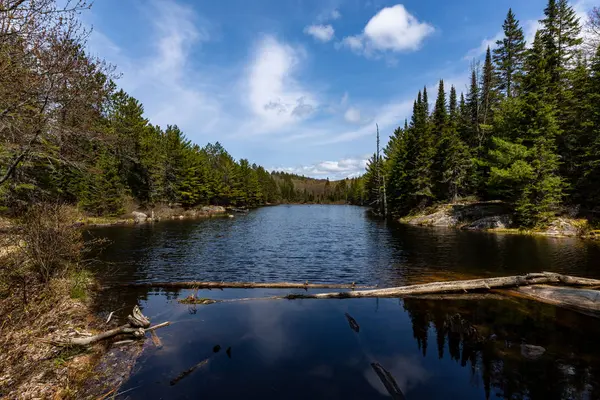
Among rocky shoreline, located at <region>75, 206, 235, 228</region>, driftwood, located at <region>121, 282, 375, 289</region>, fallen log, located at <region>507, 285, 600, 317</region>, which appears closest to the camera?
fallen log, located at <region>507, 285, 600, 317</region>

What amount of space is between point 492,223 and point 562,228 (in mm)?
6376

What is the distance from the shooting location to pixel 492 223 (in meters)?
35.2

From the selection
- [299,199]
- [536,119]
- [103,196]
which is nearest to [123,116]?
[103,196]

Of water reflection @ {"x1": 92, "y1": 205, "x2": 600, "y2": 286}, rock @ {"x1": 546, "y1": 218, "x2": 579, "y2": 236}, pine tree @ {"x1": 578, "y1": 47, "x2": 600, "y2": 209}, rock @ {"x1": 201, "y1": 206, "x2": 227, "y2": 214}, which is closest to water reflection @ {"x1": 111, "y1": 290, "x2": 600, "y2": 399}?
water reflection @ {"x1": 92, "y1": 205, "x2": 600, "y2": 286}

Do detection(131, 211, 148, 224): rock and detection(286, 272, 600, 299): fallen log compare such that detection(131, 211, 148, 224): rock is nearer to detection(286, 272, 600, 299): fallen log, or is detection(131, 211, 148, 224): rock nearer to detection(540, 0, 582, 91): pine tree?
detection(286, 272, 600, 299): fallen log

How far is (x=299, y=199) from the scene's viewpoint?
168 m

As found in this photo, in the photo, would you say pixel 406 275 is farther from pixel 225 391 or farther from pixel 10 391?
pixel 10 391

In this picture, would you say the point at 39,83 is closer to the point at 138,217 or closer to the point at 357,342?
the point at 357,342

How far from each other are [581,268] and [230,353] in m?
20.0

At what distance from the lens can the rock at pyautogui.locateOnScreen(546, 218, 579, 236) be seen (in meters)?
29.4

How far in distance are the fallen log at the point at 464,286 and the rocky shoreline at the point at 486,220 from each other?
2090cm

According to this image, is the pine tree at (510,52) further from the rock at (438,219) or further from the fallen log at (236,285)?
the fallen log at (236,285)

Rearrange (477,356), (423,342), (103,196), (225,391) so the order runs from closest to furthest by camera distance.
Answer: (225,391) → (477,356) → (423,342) → (103,196)

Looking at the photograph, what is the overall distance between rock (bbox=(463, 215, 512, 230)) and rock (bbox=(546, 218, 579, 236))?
13.1 ft
